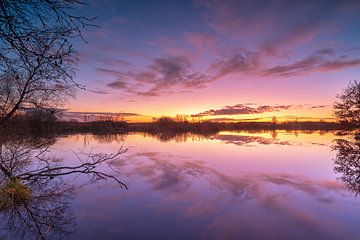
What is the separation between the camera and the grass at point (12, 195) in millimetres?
5871

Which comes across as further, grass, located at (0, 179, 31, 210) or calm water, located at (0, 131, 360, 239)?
grass, located at (0, 179, 31, 210)

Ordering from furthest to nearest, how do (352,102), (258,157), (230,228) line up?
A: (352,102) → (258,157) → (230,228)

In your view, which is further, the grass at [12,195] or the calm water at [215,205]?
the grass at [12,195]

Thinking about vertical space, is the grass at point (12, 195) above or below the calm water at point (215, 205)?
above

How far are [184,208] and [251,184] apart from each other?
3213 millimetres

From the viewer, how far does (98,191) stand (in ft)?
25.8

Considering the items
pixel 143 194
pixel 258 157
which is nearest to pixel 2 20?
pixel 143 194

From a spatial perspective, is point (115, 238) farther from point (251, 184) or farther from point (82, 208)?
point (251, 184)

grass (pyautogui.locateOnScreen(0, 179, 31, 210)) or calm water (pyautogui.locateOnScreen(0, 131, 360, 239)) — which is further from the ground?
grass (pyautogui.locateOnScreen(0, 179, 31, 210))

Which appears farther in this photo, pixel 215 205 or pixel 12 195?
pixel 215 205

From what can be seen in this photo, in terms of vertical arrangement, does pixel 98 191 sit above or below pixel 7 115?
below

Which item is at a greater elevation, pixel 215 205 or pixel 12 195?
pixel 12 195

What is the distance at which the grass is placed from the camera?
587 centimetres

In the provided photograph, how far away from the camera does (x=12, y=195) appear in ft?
19.6
